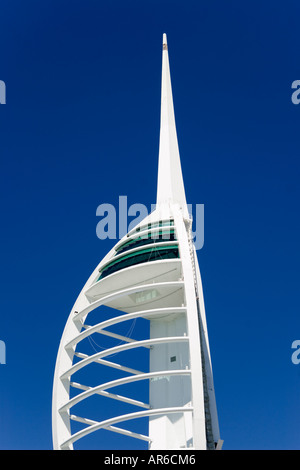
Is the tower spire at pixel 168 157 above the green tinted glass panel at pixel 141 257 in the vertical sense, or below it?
above

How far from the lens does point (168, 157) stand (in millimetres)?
52969

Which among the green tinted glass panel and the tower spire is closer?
the green tinted glass panel

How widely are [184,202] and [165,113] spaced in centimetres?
1166

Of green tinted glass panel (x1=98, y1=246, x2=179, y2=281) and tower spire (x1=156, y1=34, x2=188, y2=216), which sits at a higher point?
tower spire (x1=156, y1=34, x2=188, y2=216)

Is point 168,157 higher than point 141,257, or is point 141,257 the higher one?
point 168,157

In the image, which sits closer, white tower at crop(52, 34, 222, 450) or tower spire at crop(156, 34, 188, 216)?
white tower at crop(52, 34, 222, 450)

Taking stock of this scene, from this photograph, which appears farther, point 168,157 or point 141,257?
point 168,157

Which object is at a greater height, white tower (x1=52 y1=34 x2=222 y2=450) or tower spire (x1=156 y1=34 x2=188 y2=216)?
tower spire (x1=156 y1=34 x2=188 y2=216)

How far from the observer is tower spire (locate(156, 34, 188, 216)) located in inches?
1951

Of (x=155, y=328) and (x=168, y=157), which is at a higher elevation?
(x=168, y=157)

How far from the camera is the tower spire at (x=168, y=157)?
4956 centimetres
